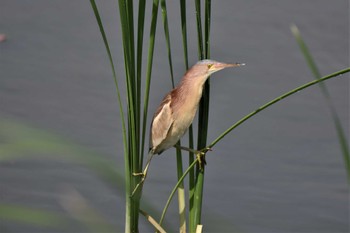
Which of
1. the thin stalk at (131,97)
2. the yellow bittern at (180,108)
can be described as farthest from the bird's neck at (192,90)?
the thin stalk at (131,97)

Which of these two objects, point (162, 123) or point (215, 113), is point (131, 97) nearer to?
point (162, 123)

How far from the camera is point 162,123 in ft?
6.61

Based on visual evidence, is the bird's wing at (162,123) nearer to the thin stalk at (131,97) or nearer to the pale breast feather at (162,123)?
the pale breast feather at (162,123)

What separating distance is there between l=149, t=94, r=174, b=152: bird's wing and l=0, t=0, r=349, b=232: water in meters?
0.61

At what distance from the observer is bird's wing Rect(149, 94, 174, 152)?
6.59 ft

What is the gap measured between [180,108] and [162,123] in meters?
0.07

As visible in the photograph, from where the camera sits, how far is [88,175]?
9.58 feet

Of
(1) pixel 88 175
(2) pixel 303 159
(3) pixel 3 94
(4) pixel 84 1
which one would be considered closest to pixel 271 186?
(2) pixel 303 159

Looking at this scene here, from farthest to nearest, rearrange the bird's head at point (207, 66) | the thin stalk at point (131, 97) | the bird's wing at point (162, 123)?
the bird's wing at point (162, 123)
the bird's head at point (207, 66)
the thin stalk at point (131, 97)

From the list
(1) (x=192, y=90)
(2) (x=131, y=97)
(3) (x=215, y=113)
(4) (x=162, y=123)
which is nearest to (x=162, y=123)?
(4) (x=162, y=123)

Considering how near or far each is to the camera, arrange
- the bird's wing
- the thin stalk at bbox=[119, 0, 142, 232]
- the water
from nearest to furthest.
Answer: the thin stalk at bbox=[119, 0, 142, 232] → the bird's wing → the water

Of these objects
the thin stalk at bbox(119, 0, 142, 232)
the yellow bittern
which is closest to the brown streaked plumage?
the yellow bittern

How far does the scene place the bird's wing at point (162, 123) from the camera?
2008 millimetres

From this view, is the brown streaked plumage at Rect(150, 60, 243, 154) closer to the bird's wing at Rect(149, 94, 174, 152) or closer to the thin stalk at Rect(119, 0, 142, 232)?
the bird's wing at Rect(149, 94, 174, 152)
